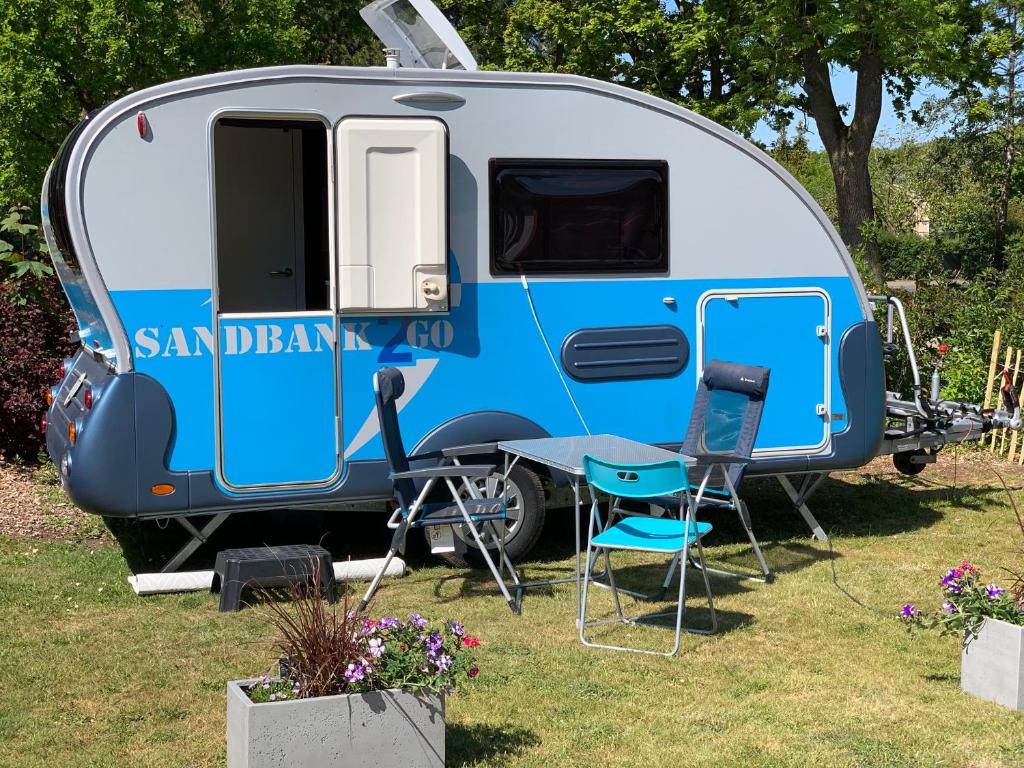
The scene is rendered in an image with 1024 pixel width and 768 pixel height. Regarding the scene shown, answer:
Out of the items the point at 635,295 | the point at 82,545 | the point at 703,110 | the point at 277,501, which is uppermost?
the point at 703,110

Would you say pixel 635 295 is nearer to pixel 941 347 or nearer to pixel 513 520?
pixel 513 520

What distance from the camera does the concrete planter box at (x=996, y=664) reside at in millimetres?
4809

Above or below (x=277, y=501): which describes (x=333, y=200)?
above

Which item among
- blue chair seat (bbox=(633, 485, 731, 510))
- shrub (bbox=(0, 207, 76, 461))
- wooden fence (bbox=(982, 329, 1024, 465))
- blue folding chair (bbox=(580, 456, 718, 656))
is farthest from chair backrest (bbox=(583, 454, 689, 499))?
wooden fence (bbox=(982, 329, 1024, 465))

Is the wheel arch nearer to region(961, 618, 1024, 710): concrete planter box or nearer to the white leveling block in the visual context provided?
the white leveling block

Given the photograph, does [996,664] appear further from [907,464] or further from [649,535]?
[907,464]

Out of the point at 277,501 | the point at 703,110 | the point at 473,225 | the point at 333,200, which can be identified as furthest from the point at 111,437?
the point at 703,110

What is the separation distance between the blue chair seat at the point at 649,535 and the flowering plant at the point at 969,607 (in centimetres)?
Answer: 107

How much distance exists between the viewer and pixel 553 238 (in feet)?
23.2

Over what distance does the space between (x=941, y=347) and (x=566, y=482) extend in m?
4.16

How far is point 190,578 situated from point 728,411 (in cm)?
303

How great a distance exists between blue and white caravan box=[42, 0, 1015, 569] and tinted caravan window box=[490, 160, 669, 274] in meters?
0.01

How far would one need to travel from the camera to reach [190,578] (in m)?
6.61

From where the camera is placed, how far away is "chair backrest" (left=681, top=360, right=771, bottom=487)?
21.9 ft
